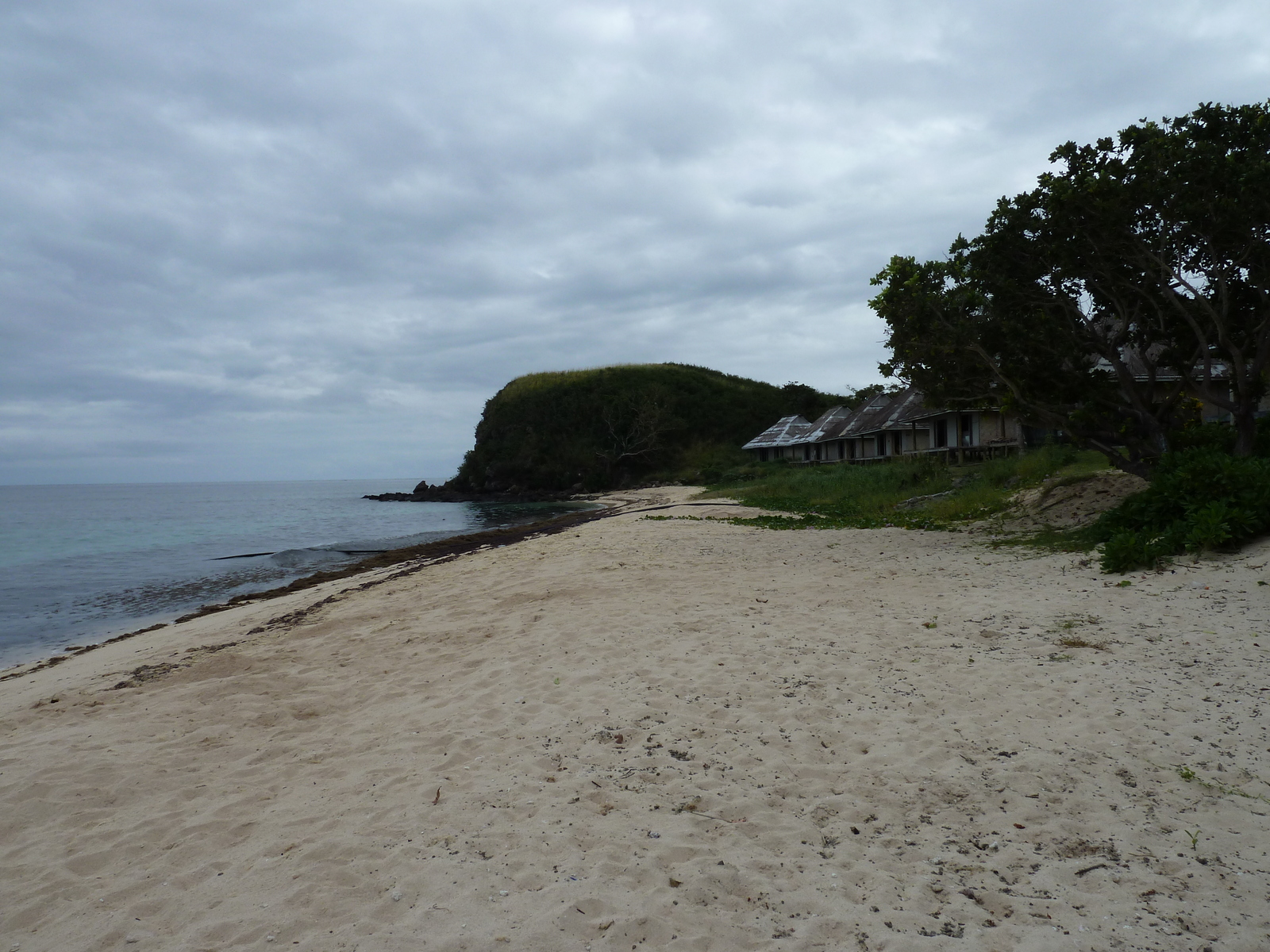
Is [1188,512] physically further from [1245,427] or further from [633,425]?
[633,425]

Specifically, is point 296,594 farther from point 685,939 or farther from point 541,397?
point 541,397

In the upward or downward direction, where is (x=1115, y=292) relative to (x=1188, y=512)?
upward

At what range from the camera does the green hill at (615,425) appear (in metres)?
63.9

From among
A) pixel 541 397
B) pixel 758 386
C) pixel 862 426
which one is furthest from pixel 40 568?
pixel 758 386

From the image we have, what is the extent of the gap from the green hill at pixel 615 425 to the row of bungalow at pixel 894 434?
7343 mm

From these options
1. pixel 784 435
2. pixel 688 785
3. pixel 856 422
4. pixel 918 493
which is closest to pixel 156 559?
pixel 918 493

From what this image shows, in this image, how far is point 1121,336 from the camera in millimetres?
12656

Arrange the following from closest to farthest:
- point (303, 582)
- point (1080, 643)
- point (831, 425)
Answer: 1. point (1080, 643)
2. point (303, 582)
3. point (831, 425)

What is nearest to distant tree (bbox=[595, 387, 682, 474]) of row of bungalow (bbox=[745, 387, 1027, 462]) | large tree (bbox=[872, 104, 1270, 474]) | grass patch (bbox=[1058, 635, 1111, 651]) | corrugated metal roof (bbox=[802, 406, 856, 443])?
row of bungalow (bbox=[745, 387, 1027, 462])

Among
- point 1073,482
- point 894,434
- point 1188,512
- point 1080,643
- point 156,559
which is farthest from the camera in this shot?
point 894,434

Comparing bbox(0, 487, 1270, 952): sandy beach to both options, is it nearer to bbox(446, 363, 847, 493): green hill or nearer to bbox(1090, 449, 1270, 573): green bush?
bbox(1090, 449, 1270, 573): green bush

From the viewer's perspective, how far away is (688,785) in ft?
13.7

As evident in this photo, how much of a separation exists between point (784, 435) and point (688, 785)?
164ft

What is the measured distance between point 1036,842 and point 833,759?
1.19 m
